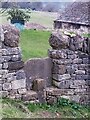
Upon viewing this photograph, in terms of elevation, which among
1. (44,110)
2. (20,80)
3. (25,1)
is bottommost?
(44,110)

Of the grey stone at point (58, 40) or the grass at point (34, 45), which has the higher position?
the grey stone at point (58, 40)

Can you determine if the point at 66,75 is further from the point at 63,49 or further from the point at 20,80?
the point at 20,80

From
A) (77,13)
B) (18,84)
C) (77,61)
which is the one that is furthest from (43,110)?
(77,13)

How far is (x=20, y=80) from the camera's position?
790 cm

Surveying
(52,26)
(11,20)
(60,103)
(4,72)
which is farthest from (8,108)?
(52,26)

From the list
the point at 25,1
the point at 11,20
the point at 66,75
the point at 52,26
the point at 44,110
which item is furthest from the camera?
the point at 52,26

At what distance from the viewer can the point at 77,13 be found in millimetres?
25953

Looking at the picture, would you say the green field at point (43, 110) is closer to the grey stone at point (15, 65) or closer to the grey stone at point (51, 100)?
the grey stone at point (51, 100)

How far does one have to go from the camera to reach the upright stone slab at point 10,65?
7.63m

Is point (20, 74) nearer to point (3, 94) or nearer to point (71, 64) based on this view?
point (3, 94)

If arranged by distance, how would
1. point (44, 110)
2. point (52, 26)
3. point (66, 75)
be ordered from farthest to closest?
point (52, 26), point (66, 75), point (44, 110)

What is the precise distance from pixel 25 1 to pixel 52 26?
7566mm

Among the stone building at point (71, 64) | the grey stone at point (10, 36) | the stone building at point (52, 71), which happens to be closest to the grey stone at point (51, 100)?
the stone building at point (52, 71)

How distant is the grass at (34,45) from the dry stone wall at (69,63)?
4.05 meters
